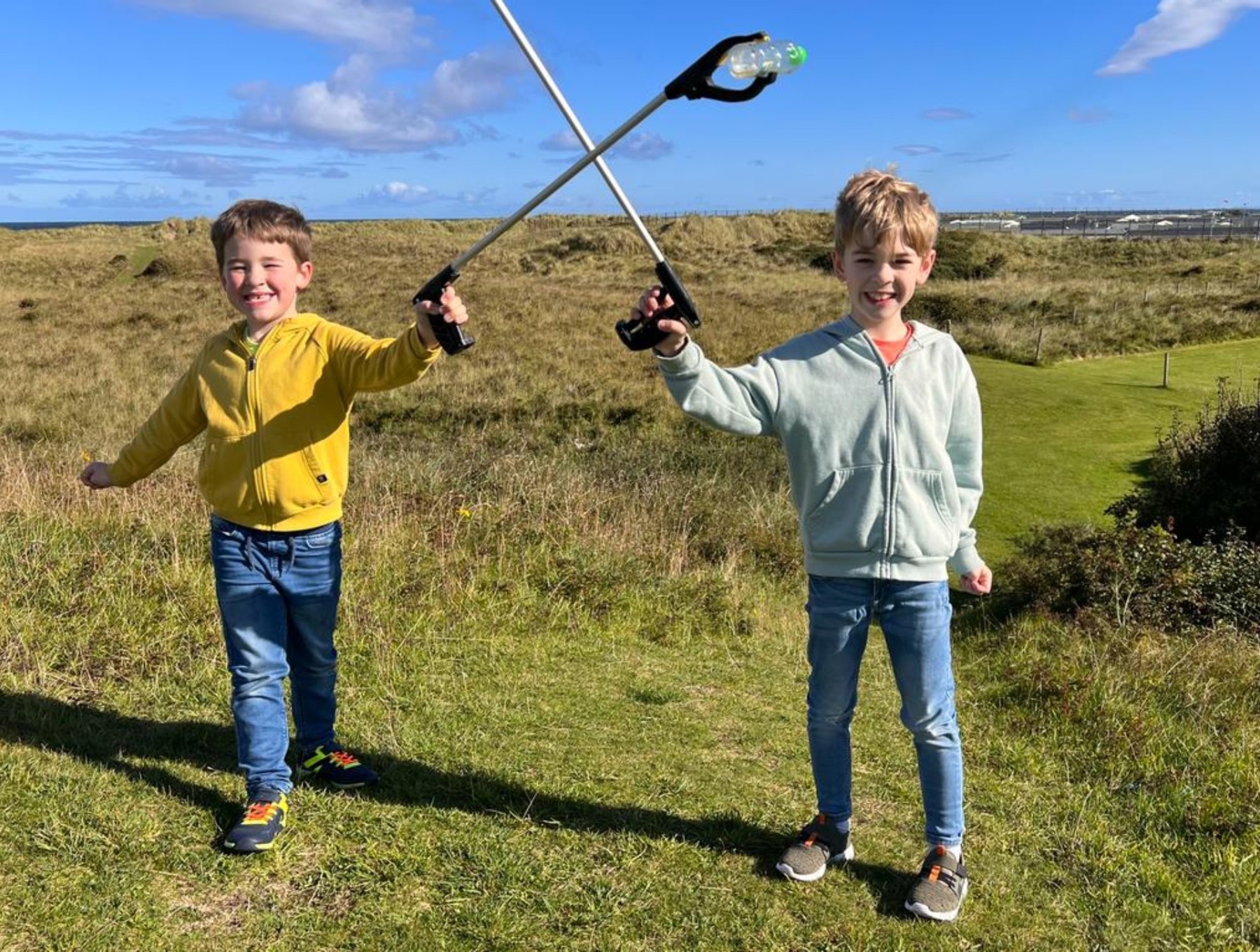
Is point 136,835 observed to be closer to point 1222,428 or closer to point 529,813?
point 529,813

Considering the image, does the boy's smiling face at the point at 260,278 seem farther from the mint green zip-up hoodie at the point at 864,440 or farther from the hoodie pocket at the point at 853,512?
the hoodie pocket at the point at 853,512

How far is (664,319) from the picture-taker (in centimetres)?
225

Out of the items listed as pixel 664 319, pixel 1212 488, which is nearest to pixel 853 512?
pixel 664 319

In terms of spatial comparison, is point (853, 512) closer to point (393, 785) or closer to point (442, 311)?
point (442, 311)

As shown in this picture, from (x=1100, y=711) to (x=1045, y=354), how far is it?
682 inches

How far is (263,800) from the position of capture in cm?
292

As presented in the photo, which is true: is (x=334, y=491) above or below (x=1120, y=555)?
above

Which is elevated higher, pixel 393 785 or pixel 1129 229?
pixel 1129 229

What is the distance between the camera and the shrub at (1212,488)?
9.52 meters

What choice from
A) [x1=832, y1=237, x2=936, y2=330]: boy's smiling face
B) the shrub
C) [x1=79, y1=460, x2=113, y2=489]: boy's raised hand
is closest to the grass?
[x1=79, y1=460, x2=113, y2=489]: boy's raised hand

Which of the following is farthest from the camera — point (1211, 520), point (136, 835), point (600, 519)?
point (1211, 520)

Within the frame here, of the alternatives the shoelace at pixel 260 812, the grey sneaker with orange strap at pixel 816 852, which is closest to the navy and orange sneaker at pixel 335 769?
the shoelace at pixel 260 812

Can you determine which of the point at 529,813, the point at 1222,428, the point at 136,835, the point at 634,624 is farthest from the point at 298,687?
the point at 1222,428

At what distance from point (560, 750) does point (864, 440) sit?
6.08 ft
